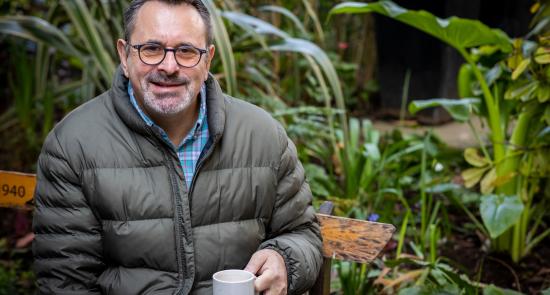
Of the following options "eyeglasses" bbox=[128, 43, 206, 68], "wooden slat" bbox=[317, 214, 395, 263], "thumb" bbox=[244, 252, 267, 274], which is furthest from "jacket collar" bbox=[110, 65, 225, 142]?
"wooden slat" bbox=[317, 214, 395, 263]

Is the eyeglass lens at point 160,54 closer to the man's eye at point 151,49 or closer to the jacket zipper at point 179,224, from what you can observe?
the man's eye at point 151,49

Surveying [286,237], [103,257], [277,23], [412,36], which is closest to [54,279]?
[103,257]

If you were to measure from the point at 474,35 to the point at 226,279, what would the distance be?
5.56 ft

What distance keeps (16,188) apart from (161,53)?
2.44 ft

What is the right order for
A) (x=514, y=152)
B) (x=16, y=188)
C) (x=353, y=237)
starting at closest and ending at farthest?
(x=353, y=237) → (x=16, y=188) → (x=514, y=152)

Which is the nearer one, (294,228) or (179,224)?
(179,224)

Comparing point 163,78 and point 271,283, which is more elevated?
point 163,78

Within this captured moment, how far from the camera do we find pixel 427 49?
548 cm

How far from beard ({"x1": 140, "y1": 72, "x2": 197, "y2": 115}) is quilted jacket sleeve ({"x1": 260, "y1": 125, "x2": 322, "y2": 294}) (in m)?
0.32

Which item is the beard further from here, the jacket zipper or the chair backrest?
the chair backrest

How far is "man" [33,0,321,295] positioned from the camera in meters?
1.60

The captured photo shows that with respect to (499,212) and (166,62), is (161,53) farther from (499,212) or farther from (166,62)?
(499,212)

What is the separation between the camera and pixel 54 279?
1.58 m

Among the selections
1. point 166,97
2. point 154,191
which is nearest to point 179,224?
point 154,191
